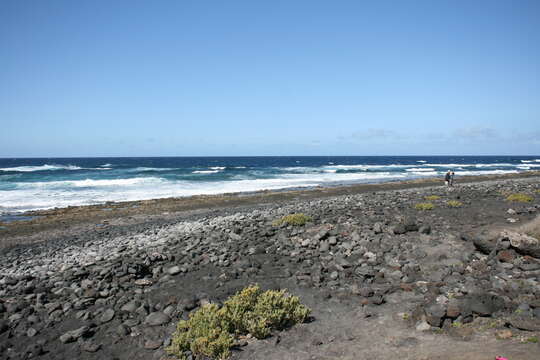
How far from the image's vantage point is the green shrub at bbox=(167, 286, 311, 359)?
5062 millimetres

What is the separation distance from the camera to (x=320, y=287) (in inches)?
295

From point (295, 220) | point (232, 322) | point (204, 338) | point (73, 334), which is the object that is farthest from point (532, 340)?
point (295, 220)

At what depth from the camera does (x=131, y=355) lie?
18.0ft

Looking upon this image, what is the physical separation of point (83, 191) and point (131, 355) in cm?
3554

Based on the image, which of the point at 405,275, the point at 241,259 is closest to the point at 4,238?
the point at 241,259

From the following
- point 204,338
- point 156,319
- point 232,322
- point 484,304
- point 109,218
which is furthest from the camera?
point 109,218

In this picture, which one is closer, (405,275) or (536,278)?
(536,278)

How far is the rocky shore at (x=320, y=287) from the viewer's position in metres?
5.12

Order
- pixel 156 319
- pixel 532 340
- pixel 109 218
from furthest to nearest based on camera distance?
pixel 109 218 < pixel 156 319 < pixel 532 340

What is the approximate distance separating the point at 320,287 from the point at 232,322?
7.99 ft

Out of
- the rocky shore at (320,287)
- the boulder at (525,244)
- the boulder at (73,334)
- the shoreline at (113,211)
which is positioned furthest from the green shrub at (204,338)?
the shoreline at (113,211)

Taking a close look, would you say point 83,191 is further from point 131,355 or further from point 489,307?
point 489,307

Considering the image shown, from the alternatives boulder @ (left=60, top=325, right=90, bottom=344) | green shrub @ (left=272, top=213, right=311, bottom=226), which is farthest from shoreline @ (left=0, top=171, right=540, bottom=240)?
boulder @ (left=60, top=325, right=90, bottom=344)

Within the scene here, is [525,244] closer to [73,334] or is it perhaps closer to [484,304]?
[484,304]
